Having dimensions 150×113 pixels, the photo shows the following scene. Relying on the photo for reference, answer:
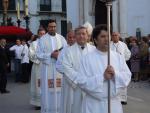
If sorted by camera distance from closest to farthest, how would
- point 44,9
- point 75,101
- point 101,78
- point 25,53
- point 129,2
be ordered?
point 101,78
point 75,101
point 25,53
point 129,2
point 44,9

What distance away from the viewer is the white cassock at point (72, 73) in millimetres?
6941

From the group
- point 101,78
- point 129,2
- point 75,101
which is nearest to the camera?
point 101,78

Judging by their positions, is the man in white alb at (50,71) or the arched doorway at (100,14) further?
the arched doorway at (100,14)

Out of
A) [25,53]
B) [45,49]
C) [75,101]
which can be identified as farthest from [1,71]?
[75,101]

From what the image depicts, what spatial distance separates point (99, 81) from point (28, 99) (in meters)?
8.20

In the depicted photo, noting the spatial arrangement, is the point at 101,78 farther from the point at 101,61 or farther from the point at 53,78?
the point at 53,78

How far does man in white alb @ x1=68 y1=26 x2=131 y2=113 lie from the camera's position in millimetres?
5434

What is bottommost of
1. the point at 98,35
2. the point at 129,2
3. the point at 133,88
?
the point at 133,88

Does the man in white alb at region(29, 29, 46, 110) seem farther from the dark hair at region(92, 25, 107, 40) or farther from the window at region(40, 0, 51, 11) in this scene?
the window at region(40, 0, 51, 11)

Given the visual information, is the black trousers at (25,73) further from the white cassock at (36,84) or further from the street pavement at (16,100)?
the white cassock at (36,84)

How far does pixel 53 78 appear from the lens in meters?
9.77

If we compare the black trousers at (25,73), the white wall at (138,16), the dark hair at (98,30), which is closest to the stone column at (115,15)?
the white wall at (138,16)

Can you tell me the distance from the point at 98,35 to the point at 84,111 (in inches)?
35.4

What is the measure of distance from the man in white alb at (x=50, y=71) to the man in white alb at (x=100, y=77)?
149 inches
